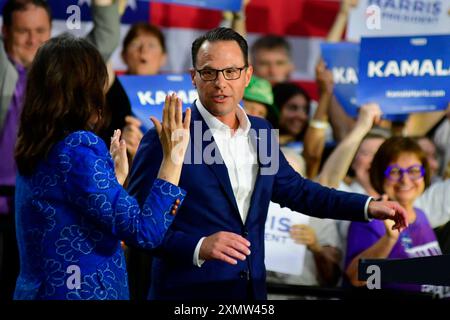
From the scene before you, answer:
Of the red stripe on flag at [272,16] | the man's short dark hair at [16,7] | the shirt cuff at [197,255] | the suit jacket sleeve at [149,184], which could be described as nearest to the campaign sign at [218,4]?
the red stripe on flag at [272,16]

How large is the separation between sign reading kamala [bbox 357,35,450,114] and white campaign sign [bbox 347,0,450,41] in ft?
1.70

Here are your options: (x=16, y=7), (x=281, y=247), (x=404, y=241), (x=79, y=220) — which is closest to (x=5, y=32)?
(x=16, y=7)

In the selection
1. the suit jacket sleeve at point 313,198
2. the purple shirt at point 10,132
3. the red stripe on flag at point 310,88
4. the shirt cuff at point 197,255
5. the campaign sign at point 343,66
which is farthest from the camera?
the red stripe on flag at point 310,88

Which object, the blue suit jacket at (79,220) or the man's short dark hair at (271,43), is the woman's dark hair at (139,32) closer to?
the man's short dark hair at (271,43)

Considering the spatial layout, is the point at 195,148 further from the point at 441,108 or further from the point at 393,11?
the point at 393,11

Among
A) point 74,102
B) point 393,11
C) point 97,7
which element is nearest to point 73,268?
point 74,102

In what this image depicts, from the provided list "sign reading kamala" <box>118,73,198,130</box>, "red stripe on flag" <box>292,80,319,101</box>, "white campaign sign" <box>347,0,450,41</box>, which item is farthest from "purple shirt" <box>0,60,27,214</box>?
"white campaign sign" <box>347,0,450,41</box>

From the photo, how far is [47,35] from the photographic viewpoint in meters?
5.16

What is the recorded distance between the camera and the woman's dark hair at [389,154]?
5.03m

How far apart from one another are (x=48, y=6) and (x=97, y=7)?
340mm

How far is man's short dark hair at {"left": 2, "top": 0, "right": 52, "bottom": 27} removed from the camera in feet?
16.8

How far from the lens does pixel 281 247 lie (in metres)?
5.00

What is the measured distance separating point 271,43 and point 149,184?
2.63 metres

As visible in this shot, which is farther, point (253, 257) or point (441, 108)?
point (441, 108)
